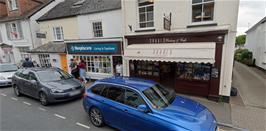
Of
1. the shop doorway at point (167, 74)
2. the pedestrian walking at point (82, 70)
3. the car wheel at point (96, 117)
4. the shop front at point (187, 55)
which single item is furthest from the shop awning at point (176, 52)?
the pedestrian walking at point (82, 70)

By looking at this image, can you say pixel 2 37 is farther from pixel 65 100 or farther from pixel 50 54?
pixel 65 100

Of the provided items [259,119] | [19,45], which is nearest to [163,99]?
[259,119]

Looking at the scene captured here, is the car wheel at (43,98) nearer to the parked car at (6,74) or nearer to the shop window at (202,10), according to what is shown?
the parked car at (6,74)

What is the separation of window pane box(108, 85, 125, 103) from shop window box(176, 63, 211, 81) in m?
4.48

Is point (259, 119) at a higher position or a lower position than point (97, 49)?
lower

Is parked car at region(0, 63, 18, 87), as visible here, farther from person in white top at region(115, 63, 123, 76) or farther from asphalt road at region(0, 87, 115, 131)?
person in white top at region(115, 63, 123, 76)

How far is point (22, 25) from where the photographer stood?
17031mm

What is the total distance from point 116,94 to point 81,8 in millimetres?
11526

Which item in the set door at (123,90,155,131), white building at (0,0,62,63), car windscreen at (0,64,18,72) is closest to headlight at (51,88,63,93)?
door at (123,90,155,131)

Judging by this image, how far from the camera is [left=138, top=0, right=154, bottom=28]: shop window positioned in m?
8.59

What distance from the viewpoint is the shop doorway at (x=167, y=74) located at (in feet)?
31.4

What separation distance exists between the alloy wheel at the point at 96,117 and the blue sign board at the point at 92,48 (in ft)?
17.2

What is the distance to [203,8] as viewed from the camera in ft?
23.7

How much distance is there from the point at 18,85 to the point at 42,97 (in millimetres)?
2601
